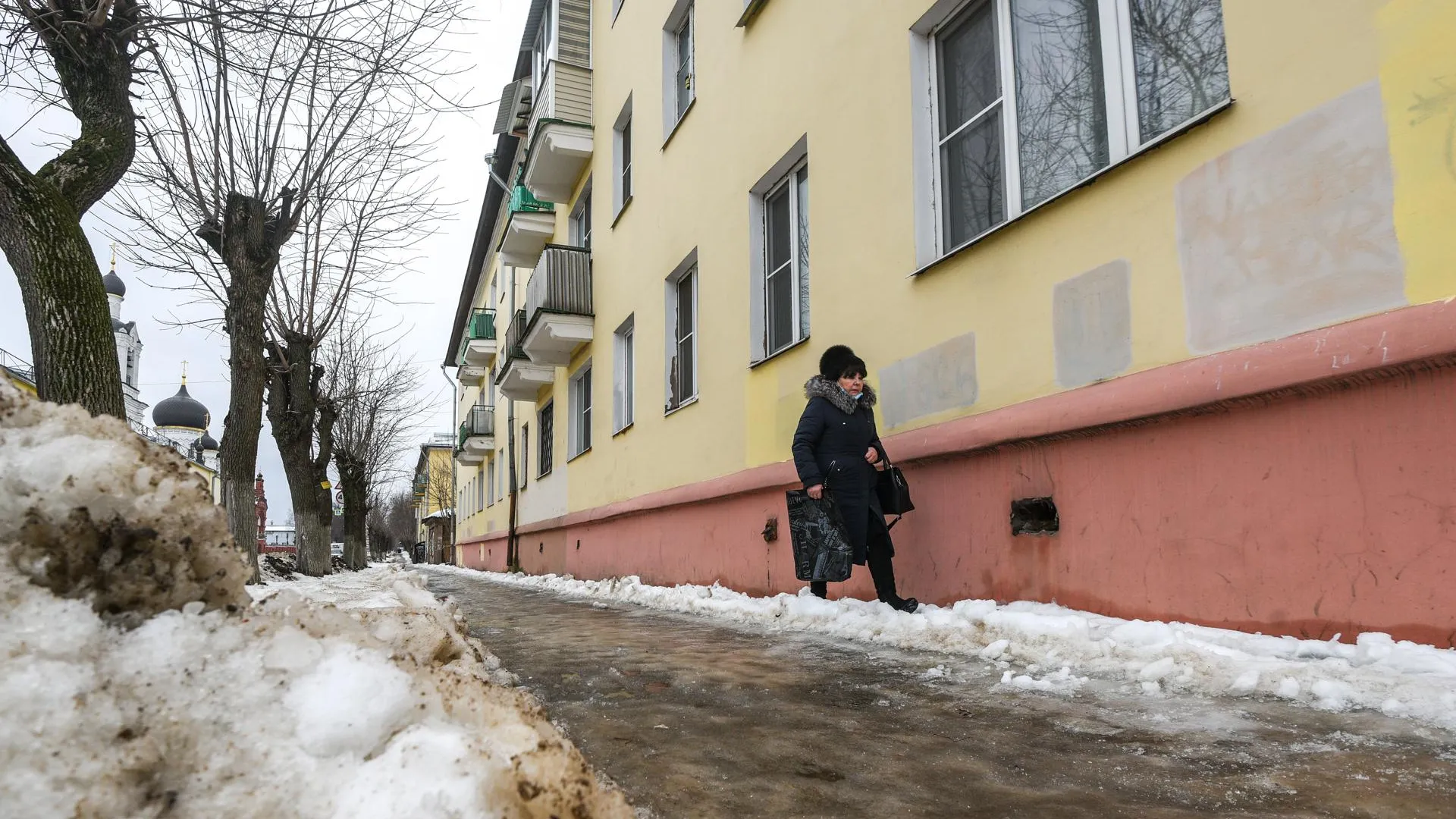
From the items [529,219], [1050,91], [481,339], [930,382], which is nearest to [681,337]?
[930,382]

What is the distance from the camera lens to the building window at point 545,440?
53.4 feet

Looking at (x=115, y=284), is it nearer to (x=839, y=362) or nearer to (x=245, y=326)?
(x=245, y=326)

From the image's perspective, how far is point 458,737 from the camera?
1226 millimetres

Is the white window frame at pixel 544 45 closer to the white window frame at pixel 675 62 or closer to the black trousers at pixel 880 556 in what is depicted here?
the white window frame at pixel 675 62

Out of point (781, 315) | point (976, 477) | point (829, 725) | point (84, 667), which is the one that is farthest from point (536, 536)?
point (84, 667)

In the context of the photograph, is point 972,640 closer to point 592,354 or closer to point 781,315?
point 781,315

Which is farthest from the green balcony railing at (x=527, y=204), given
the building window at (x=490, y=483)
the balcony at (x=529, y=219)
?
the building window at (x=490, y=483)

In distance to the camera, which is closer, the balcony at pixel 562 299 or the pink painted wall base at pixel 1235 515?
the pink painted wall base at pixel 1235 515

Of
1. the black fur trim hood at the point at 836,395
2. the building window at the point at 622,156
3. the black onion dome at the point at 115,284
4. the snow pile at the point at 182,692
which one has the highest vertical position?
the black onion dome at the point at 115,284

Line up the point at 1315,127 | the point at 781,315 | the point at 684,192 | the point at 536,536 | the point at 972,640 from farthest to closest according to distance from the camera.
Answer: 1. the point at 536,536
2. the point at 684,192
3. the point at 781,315
4. the point at 972,640
5. the point at 1315,127

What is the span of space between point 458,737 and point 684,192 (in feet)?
27.7

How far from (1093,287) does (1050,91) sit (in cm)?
122

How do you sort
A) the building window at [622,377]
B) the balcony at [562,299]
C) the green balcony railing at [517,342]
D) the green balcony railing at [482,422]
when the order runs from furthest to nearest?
the green balcony railing at [482,422] < the green balcony railing at [517,342] < the balcony at [562,299] < the building window at [622,377]

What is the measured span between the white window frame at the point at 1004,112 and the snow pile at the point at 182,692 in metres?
3.59
